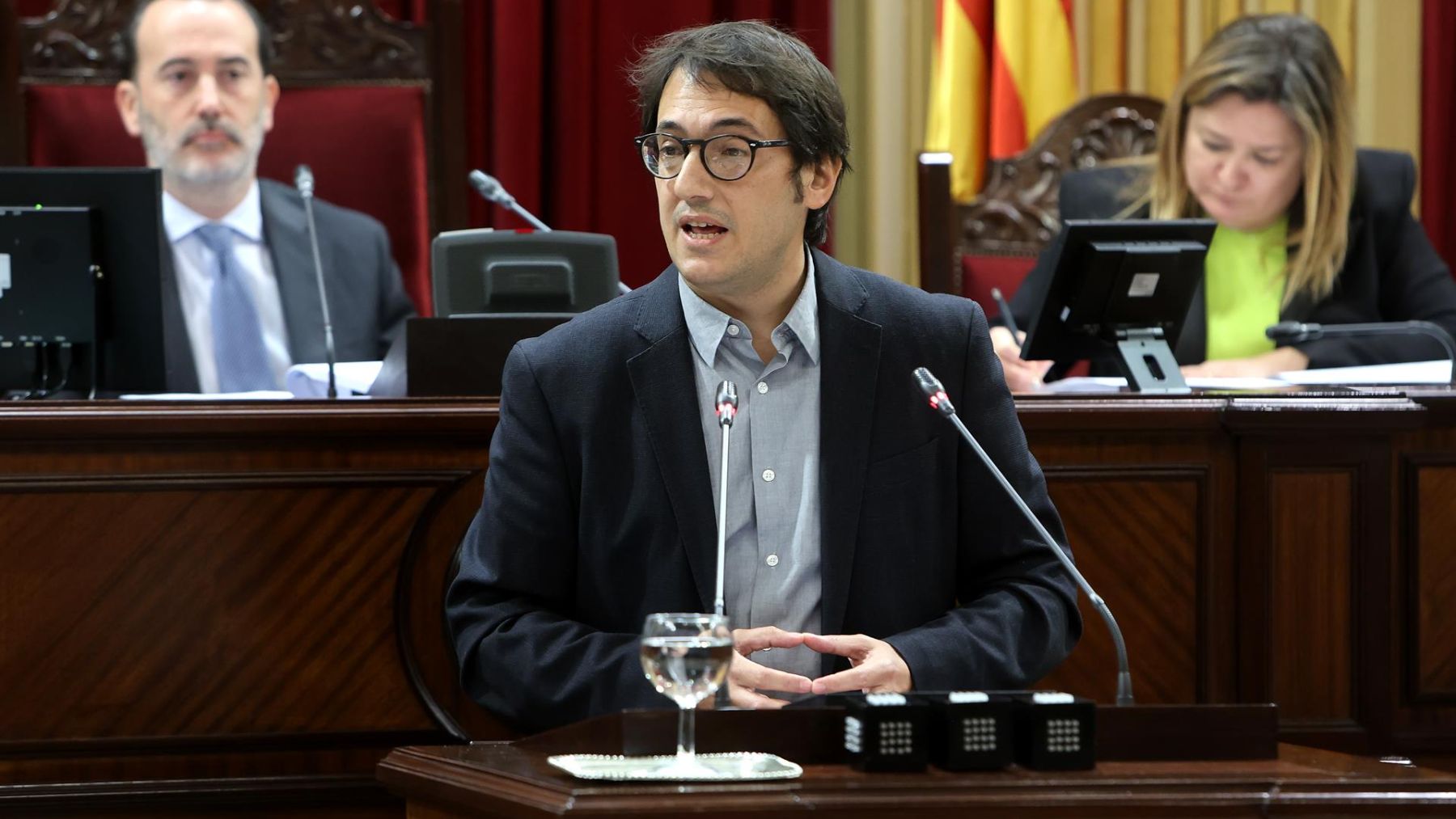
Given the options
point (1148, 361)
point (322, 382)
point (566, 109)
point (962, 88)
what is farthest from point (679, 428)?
point (962, 88)

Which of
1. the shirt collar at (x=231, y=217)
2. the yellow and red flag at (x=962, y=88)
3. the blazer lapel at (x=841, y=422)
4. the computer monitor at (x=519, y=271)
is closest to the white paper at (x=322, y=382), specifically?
the computer monitor at (x=519, y=271)

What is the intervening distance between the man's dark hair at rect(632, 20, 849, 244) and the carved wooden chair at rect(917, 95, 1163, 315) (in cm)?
183

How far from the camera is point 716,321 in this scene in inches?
80.9

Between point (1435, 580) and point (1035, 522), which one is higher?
point (1035, 522)

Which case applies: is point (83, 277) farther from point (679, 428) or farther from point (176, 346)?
point (679, 428)

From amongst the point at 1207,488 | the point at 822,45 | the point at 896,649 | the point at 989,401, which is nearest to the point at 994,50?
the point at 822,45

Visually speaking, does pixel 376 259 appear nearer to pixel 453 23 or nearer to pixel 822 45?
pixel 453 23

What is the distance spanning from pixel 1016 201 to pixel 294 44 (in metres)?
1.61

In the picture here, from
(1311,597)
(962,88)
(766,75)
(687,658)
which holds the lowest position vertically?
(1311,597)

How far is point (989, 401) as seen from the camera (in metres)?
2.06

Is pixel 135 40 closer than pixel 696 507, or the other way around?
pixel 696 507

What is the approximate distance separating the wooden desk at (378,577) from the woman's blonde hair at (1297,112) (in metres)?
1.06

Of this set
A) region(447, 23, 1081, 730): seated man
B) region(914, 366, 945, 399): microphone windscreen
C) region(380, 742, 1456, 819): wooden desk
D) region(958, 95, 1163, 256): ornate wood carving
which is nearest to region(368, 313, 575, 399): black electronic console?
region(447, 23, 1081, 730): seated man

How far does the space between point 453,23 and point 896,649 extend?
2440mm
